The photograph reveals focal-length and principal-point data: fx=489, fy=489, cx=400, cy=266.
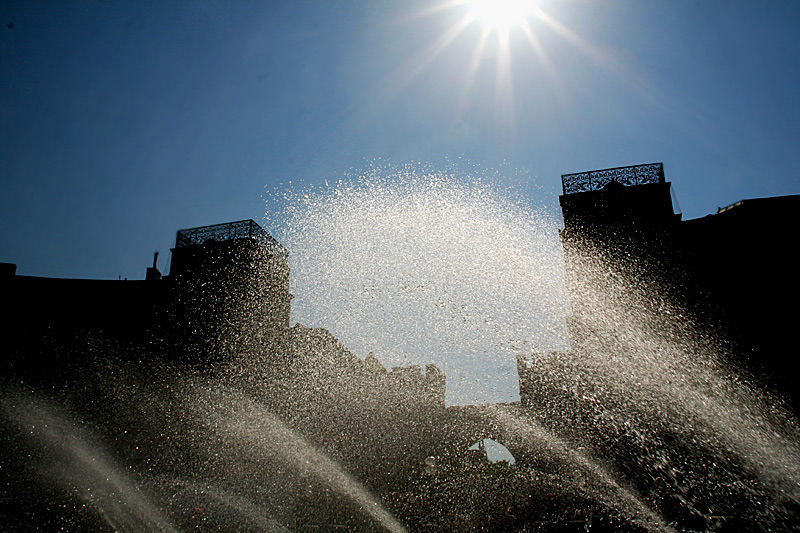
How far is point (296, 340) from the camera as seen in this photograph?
859 inches

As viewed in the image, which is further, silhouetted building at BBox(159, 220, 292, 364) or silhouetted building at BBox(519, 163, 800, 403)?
silhouetted building at BBox(159, 220, 292, 364)

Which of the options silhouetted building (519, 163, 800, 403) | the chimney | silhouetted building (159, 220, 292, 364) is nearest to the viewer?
silhouetted building (519, 163, 800, 403)

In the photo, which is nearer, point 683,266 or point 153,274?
point 683,266

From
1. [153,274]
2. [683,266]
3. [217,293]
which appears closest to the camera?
[683,266]

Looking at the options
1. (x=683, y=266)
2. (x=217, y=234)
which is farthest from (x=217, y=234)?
(x=683, y=266)

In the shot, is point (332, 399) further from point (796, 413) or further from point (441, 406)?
point (796, 413)

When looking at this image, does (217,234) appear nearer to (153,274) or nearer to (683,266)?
(153,274)

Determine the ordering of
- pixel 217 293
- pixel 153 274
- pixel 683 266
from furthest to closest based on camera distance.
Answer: pixel 153 274
pixel 217 293
pixel 683 266

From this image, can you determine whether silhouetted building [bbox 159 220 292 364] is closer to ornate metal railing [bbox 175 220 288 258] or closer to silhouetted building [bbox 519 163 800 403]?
ornate metal railing [bbox 175 220 288 258]

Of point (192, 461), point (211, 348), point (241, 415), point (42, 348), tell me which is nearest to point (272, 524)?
point (192, 461)

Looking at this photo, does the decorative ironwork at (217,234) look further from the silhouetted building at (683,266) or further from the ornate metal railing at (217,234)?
the silhouetted building at (683,266)

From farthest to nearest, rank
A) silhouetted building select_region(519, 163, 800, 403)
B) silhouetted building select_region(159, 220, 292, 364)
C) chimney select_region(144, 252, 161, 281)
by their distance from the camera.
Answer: chimney select_region(144, 252, 161, 281), silhouetted building select_region(159, 220, 292, 364), silhouetted building select_region(519, 163, 800, 403)

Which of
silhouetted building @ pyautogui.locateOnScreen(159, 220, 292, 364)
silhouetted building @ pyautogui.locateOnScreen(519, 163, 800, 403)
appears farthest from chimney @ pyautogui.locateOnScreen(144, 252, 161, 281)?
silhouetted building @ pyautogui.locateOnScreen(519, 163, 800, 403)

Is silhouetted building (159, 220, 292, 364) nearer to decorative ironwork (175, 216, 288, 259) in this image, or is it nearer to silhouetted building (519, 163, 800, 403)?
decorative ironwork (175, 216, 288, 259)
